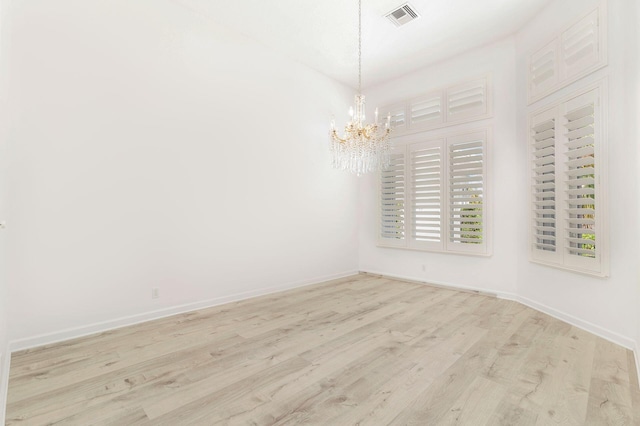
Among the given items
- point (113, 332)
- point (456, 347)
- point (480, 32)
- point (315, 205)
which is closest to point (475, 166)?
point (480, 32)

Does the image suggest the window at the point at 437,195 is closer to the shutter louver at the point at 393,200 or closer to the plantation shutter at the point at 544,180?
the shutter louver at the point at 393,200

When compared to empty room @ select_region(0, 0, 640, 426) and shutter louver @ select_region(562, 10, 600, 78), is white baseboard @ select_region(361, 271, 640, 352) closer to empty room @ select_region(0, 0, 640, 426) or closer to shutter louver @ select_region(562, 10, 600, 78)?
empty room @ select_region(0, 0, 640, 426)

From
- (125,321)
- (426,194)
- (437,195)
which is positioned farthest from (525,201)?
(125,321)

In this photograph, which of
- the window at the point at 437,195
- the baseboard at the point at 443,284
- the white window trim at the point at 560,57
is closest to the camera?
the white window trim at the point at 560,57

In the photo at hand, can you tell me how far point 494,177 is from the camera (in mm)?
4160

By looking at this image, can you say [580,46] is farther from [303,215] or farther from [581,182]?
[303,215]

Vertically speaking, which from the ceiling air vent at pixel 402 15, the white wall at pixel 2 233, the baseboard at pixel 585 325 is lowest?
the baseboard at pixel 585 325

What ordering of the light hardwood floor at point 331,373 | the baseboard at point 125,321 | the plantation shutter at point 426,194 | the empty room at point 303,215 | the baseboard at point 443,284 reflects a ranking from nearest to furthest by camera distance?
1. the light hardwood floor at point 331,373
2. the empty room at point 303,215
3. the baseboard at point 125,321
4. the baseboard at point 443,284
5. the plantation shutter at point 426,194

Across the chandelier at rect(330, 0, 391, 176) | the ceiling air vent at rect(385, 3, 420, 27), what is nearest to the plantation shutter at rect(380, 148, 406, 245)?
the chandelier at rect(330, 0, 391, 176)

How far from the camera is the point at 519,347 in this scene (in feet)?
8.26

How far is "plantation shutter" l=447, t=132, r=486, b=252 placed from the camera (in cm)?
425

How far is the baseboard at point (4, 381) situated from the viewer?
1.69m

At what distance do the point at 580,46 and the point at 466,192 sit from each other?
194 cm

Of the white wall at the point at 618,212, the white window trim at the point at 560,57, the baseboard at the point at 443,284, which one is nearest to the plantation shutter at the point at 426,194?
the baseboard at the point at 443,284
